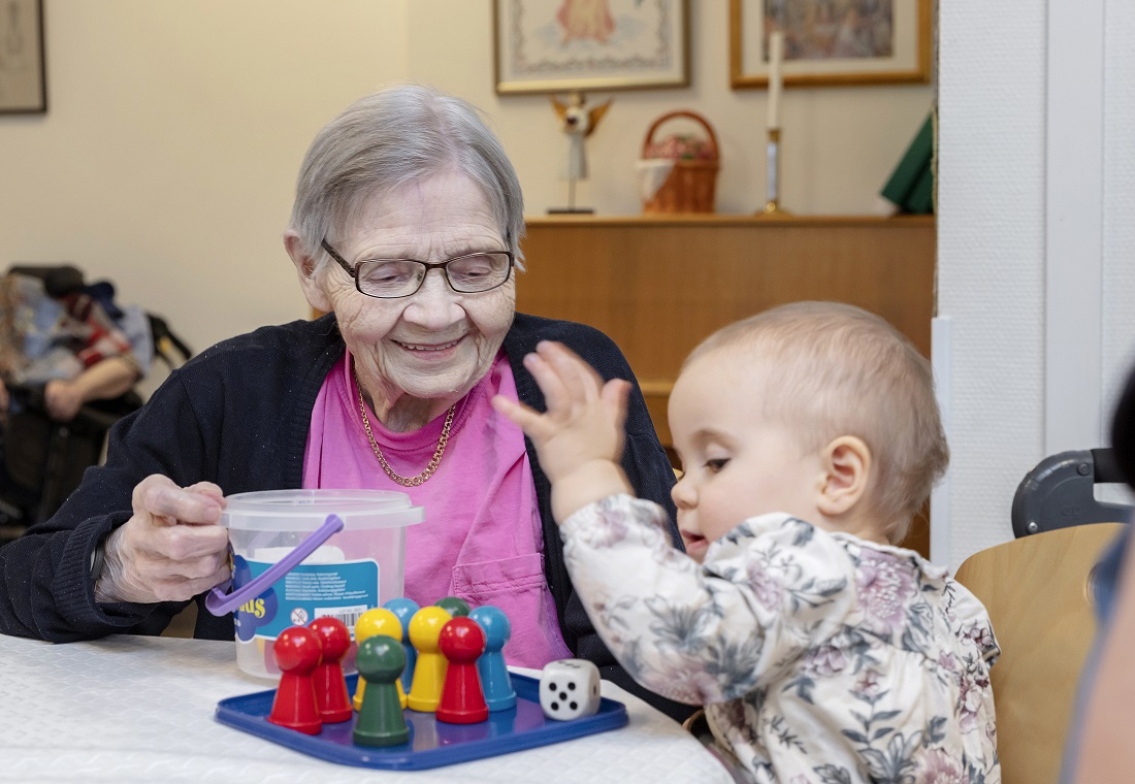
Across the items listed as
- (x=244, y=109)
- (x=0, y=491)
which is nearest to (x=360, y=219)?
(x=0, y=491)

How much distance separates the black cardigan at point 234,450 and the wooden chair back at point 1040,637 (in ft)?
1.19

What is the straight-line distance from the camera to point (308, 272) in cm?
161

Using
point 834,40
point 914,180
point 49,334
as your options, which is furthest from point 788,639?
point 49,334

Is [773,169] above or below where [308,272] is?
above

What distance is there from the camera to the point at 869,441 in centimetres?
110

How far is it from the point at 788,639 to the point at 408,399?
0.75 m

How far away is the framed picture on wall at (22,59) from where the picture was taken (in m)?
5.38

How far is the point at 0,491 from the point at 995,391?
366cm

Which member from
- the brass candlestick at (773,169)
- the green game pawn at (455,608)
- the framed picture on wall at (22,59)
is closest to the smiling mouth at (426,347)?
the green game pawn at (455,608)

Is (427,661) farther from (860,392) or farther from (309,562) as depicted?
(860,392)

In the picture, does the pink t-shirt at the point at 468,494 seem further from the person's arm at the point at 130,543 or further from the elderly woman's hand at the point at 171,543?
the elderly woman's hand at the point at 171,543

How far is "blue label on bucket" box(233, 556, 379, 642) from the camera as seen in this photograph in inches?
44.7

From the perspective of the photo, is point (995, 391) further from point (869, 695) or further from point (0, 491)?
point (0, 491)

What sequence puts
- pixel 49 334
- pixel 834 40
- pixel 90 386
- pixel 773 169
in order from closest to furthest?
pixel 773 169 → pixel 834 40 → pixel 90 386 → pixel 49 334
